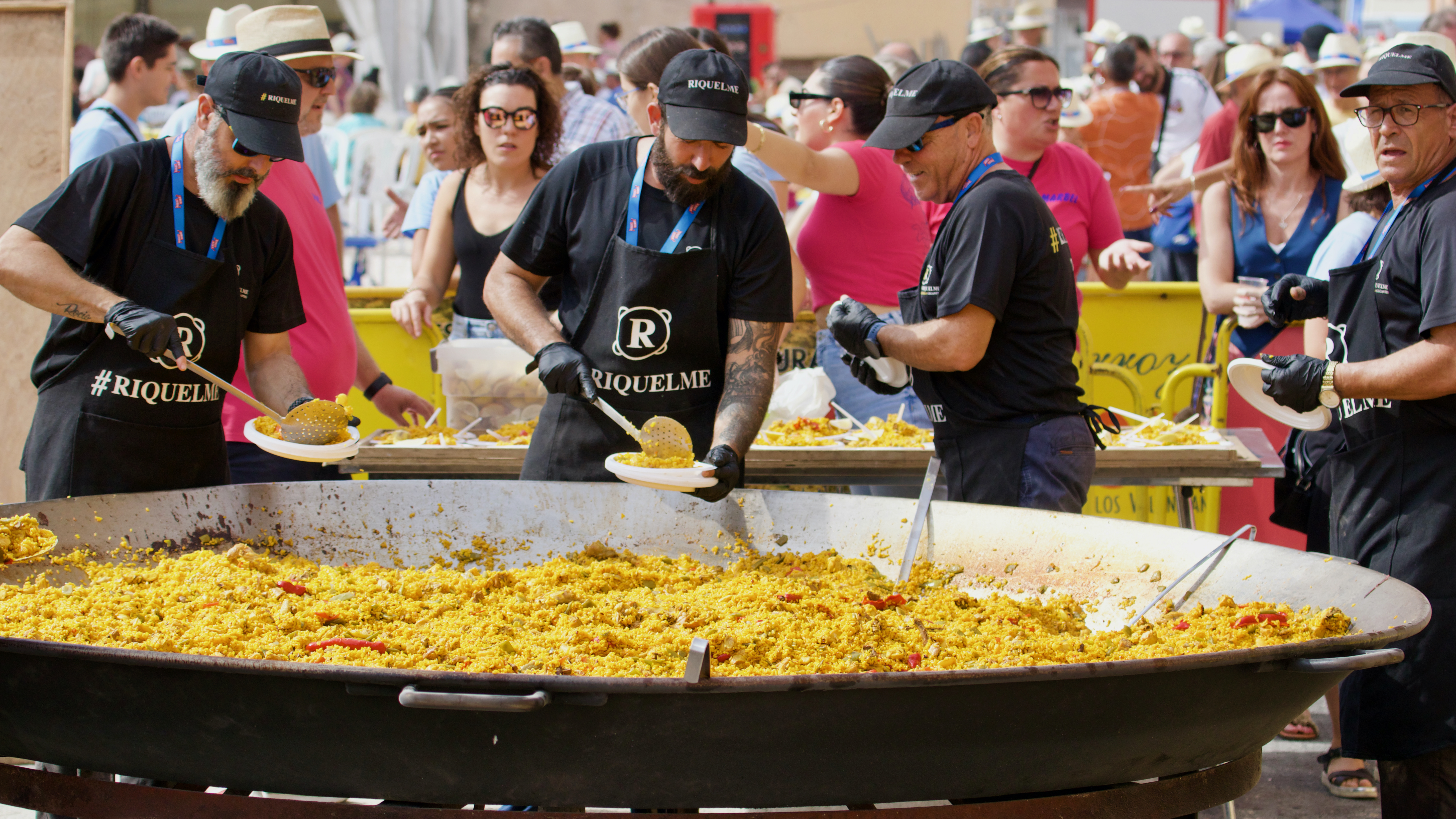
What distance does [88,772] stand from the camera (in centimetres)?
224

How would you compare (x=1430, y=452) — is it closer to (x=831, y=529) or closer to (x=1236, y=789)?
(x=1236, y=789)

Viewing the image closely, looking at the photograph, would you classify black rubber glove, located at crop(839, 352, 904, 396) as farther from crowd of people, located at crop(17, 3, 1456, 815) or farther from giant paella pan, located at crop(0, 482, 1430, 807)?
giant paella pan, located at crop(0, 482, 1430, 807)

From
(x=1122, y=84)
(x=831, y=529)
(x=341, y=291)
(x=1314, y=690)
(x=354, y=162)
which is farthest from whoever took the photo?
(x=354, y=162)

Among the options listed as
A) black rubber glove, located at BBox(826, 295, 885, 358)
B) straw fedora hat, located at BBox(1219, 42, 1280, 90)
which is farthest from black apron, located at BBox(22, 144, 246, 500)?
straw fedora hat, located at BBox(1219, 42, 1280, 90)

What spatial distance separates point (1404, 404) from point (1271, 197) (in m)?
2.40

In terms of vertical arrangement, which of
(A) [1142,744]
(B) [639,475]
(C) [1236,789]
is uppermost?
(B) [639,475]

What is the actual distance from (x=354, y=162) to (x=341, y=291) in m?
5.72

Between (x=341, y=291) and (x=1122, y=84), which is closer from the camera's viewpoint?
(x=341, y=291)

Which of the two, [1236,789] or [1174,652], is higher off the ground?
[1174,652]

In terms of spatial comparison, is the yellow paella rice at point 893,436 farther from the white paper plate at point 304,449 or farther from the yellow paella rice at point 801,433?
the white paper plate at point 304,449

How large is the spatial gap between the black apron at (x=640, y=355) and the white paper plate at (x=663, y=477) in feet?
1.54

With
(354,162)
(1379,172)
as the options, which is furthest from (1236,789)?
(354,162)

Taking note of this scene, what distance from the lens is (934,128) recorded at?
9.66 feet

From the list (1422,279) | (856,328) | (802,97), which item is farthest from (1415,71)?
(802,97)
